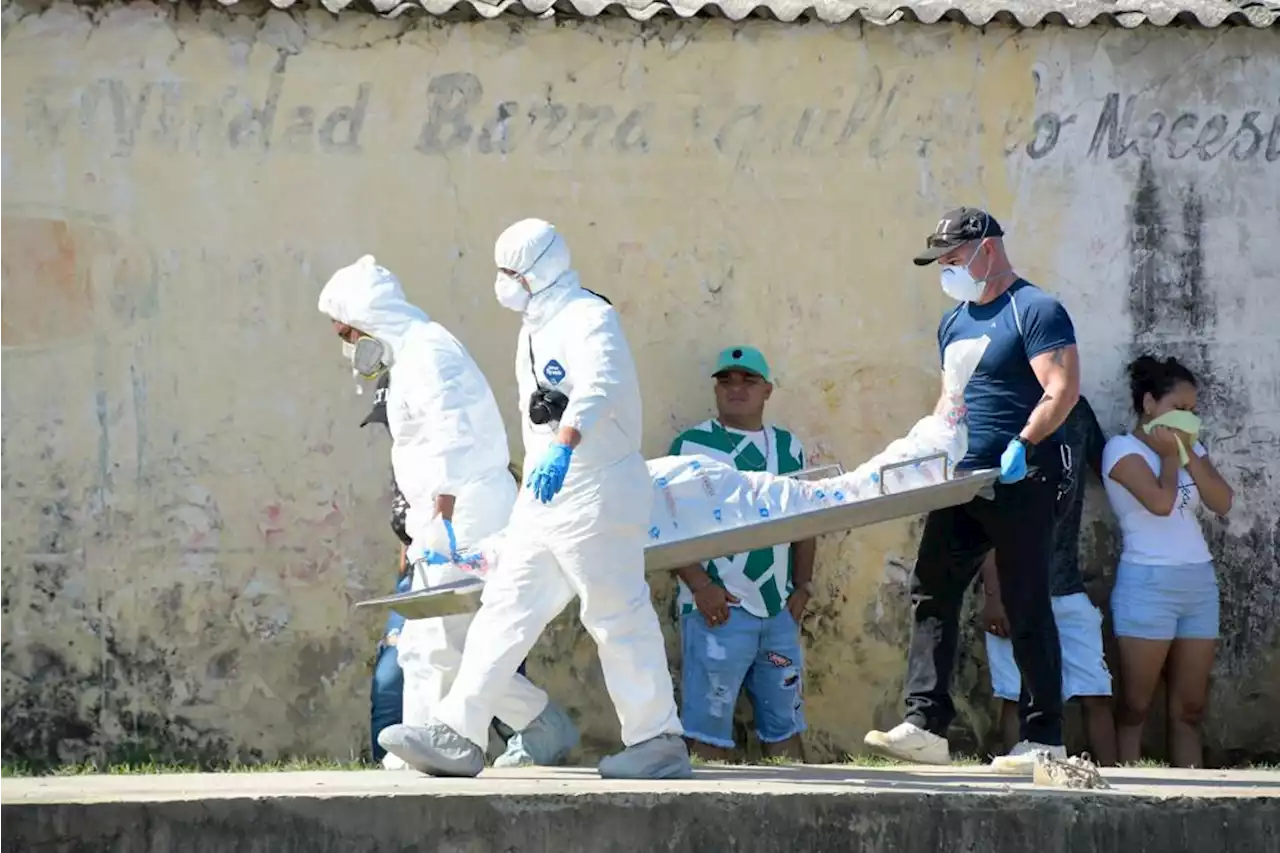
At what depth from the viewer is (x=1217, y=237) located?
34.6 feet

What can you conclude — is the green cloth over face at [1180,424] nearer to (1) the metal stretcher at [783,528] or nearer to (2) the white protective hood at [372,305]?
(1) the metal stretcher at [783,528]

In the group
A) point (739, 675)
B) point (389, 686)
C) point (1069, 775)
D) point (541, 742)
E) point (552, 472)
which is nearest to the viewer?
point (552, 472)

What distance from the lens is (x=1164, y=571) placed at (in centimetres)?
1010

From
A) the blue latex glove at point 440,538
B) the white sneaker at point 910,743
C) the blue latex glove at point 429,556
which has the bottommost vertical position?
the white sneaker at point 910,743

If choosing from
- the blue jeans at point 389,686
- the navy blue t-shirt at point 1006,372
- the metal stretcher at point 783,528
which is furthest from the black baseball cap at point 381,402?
the navy blue t-shirt at point 1006,372

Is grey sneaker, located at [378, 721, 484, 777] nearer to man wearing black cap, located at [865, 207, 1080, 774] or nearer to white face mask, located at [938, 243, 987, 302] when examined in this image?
man wearing black cap, located at [865, 207, 1080, 774]

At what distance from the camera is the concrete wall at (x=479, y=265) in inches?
389

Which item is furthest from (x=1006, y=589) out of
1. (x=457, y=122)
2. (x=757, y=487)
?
(x=457, y=122)

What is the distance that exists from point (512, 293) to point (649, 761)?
65.2 inches

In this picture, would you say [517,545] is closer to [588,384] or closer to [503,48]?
[588,384]

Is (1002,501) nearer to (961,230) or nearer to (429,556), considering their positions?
(961,230)

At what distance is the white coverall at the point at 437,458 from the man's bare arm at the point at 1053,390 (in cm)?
198

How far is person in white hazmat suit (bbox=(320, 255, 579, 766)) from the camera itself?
28.3ft

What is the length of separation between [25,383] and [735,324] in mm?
3066
